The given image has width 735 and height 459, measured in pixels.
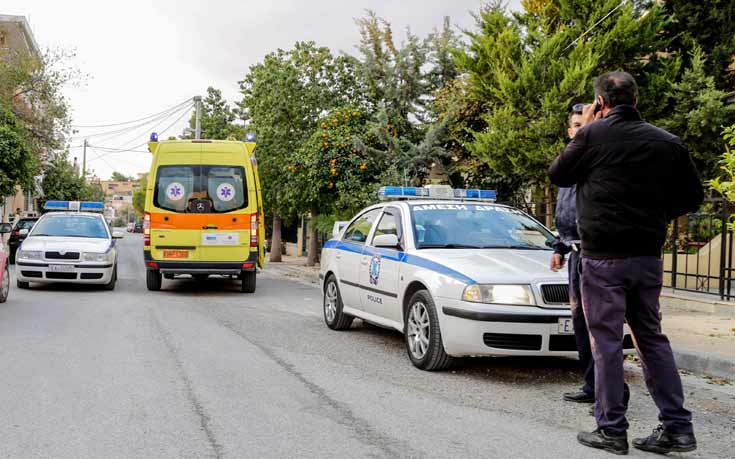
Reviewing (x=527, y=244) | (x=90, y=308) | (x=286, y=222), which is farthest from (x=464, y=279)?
(x=286, y=222)

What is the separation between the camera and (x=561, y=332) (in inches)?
243

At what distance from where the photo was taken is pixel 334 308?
9.34 meters

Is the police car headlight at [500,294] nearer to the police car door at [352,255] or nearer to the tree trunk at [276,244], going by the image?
the police car door at [352,255]

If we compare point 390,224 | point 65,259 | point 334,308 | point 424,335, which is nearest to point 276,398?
point 424,335

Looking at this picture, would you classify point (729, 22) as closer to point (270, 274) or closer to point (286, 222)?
point (270, 274)

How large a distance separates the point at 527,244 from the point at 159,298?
749cm

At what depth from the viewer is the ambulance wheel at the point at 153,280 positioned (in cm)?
1424

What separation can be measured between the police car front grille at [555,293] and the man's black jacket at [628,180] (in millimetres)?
1861

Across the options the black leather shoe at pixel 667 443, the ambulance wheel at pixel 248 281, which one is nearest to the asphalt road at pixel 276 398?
the black leather shoe at pixel 667 443

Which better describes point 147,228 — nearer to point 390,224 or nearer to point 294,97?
point 390,224

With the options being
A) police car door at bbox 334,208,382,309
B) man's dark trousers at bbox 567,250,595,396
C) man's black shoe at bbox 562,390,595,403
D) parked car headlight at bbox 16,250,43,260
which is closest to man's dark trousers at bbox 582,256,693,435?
man's dark trousers at bbox 567,250,595,396

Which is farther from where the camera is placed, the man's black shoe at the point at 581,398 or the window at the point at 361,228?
the window at the point at 361,228

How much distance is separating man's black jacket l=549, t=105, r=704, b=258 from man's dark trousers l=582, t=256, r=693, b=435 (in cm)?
10

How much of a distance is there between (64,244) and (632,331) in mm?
11665
